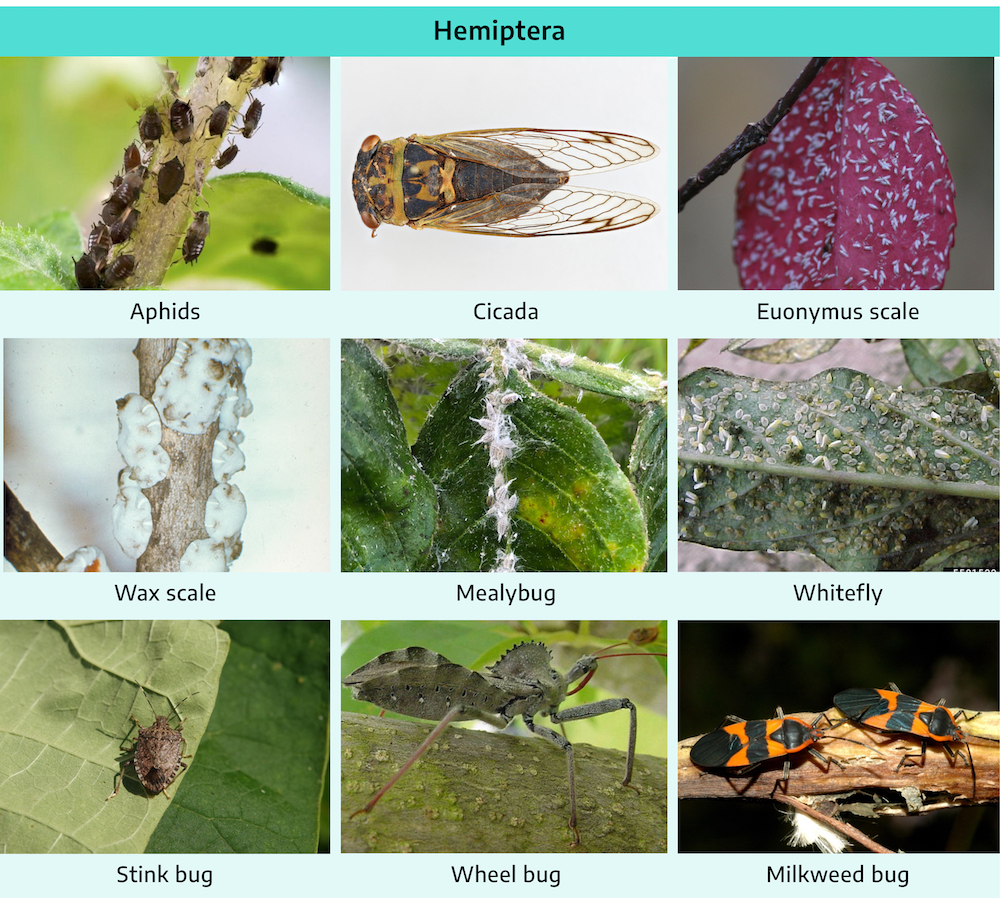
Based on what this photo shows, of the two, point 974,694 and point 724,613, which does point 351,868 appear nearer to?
point 724,613

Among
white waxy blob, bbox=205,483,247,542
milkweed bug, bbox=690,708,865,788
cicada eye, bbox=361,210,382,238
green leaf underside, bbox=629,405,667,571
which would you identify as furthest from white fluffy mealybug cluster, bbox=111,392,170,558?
milkweed bug, bbox=690,708,865,788

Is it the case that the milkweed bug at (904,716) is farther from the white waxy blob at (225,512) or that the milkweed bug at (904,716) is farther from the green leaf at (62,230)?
the green leaf at (62,230)

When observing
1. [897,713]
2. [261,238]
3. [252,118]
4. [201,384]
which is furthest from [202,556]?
[897,713]

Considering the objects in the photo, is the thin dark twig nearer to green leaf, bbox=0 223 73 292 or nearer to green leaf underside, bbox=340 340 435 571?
green leaf underside, bbox=340 340 435 571

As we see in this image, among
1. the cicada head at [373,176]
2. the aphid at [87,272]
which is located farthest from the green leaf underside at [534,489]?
the aphid at [87,272]

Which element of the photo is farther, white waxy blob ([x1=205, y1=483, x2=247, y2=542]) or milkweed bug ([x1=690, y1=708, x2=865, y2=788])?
white waxy blob ([x1=205, y1=483, x2=247, y2=542])

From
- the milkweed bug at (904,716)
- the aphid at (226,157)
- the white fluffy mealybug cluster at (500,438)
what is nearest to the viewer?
the milkweed bug at (904,716)

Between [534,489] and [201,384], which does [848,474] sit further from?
[201,384]
